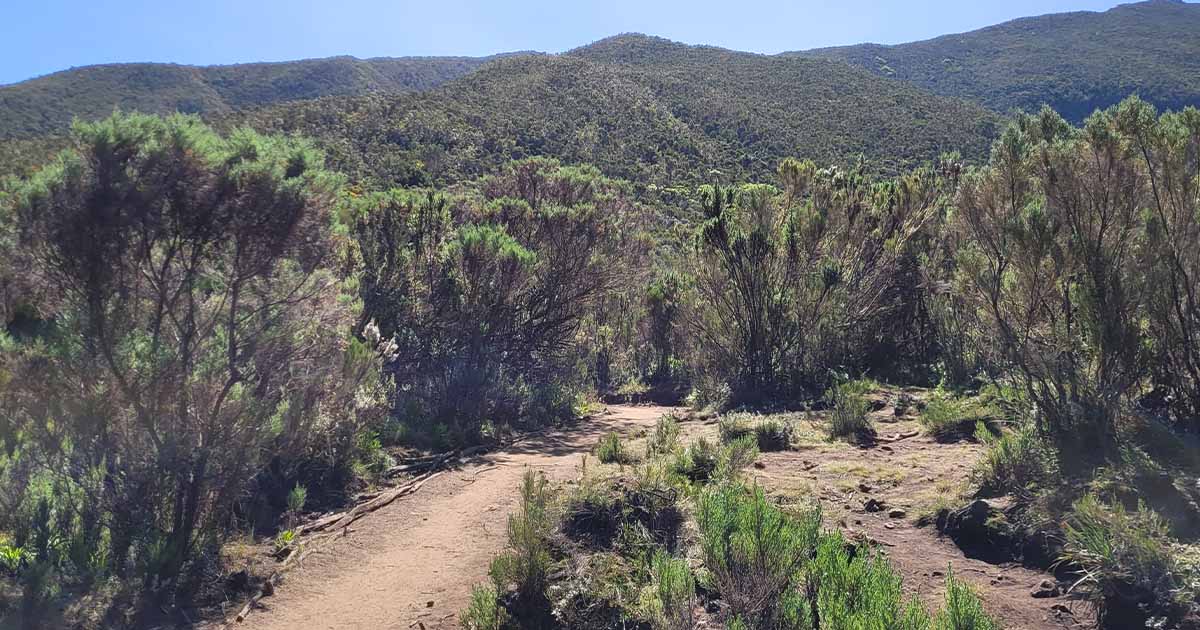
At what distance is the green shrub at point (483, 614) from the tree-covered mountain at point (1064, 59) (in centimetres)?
5990

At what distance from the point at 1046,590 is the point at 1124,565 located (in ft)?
1.66

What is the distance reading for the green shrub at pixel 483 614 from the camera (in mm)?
4754

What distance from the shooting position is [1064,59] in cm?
6806

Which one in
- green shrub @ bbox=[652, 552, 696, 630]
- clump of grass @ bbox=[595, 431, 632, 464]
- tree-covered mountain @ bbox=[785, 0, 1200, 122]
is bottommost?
clump of grass @ bbox=[595, 431, 632, 464]

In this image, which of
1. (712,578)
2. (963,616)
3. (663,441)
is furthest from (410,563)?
(963,616)

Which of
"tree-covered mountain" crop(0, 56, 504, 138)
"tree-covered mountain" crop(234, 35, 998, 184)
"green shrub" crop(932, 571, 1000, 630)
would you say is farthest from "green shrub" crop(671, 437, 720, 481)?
"tree-covered mountain" crop(0, 56, 504, 138)

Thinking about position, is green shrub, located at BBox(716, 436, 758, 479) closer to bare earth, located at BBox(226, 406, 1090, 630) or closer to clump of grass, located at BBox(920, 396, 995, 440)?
bare earth, located at BBox(226, 406, 1090, 630)

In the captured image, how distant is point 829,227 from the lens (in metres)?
14.3

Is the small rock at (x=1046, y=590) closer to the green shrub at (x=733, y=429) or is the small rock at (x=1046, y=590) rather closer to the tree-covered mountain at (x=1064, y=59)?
the green shrub at (x=733, y=429)

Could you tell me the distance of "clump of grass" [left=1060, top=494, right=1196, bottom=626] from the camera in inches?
161

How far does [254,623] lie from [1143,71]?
246 ft

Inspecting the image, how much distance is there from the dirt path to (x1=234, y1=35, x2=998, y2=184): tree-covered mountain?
78.7 feet

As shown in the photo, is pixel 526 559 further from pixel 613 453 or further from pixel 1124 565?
pixel 1124 565

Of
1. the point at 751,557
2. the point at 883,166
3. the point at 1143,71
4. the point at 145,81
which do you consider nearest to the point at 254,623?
the point at 751,557
